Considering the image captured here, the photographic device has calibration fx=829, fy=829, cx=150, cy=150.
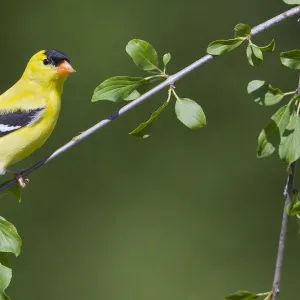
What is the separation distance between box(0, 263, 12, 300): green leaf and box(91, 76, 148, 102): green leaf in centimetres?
49

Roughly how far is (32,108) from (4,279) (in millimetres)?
989

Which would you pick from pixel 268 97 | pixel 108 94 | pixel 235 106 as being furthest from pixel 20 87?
pixel 235 106

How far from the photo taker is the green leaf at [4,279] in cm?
207

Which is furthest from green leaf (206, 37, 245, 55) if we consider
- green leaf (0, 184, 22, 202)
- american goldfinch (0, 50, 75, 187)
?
american goldfinch (0, 50, 75, 187)

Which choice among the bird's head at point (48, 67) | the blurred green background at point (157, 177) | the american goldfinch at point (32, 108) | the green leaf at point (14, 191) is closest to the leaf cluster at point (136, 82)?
the green leaf at point (14, 191)

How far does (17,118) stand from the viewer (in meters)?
2.98

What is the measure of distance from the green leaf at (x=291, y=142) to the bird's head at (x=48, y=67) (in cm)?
121

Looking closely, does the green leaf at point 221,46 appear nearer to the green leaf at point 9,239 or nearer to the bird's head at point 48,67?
the green leaf at point 9,239

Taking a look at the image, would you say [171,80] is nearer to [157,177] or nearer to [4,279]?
[4,279]

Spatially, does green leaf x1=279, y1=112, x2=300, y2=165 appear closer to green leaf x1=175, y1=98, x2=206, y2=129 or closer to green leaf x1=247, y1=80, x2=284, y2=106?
green leaf x1=247, y1=80, x2=284, y2=106

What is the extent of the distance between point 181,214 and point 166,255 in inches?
14.6

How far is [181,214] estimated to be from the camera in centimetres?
673

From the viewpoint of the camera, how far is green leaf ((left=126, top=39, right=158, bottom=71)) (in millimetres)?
2174

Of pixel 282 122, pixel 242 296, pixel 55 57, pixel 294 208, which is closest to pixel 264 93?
pixel 282 122
